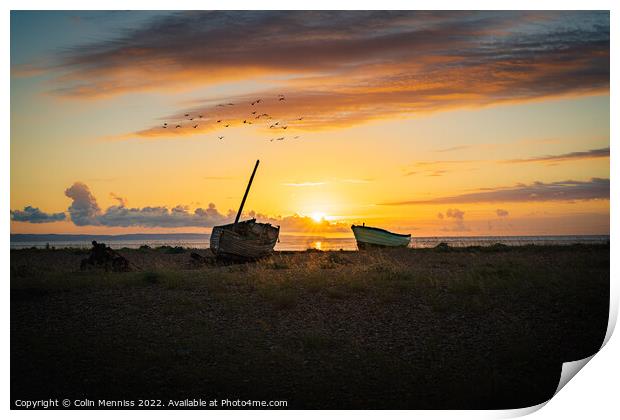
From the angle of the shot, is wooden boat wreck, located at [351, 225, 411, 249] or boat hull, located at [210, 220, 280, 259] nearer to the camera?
boat hull, located at [210, 220, 280, 259]

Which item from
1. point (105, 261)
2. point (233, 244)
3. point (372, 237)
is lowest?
point (372, 237)

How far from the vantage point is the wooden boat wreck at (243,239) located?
2770 centimetres

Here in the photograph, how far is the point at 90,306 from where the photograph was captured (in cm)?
1523

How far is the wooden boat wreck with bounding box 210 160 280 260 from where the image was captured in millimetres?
27703

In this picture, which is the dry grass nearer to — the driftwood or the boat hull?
the driftwood

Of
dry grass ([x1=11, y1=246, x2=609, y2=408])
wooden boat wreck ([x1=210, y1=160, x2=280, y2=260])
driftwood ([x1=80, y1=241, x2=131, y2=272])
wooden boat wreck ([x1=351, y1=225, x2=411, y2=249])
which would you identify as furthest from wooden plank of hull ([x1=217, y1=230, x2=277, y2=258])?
wooden boat wreck ([x1=351, y1=225, x2=411, y2=249])

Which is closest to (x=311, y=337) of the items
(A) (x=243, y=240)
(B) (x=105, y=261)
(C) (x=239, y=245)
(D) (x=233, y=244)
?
(B) (x=105, y=261)

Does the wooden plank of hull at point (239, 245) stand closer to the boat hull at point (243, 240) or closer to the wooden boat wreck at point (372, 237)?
the boat hull at point (243, 240)

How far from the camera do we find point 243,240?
92.7ft

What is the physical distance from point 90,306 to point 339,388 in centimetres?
787

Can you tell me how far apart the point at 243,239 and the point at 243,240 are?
5 centimetres

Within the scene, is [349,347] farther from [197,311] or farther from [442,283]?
[442,283]

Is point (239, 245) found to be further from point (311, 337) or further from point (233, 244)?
point (311, 337)
